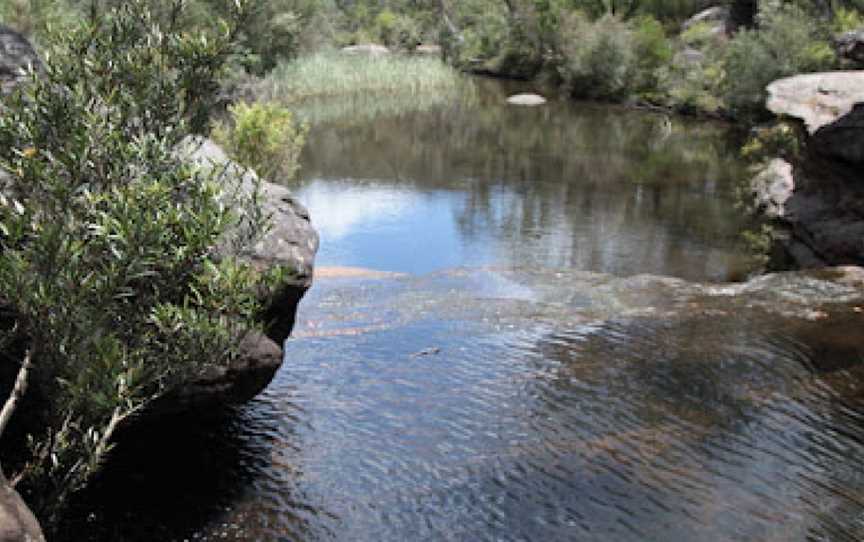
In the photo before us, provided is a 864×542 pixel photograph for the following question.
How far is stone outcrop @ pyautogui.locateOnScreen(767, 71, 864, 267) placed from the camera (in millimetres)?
14797

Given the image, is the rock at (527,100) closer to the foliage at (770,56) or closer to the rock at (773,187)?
the foliage at (770,56)

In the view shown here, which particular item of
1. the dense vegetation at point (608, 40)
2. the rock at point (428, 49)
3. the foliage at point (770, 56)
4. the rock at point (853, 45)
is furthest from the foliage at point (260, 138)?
the rock at point (428, 49)

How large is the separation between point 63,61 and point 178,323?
213cm

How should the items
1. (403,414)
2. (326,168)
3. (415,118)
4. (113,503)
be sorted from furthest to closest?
(415,118) → (326,168) → (403,414) → (113,503)

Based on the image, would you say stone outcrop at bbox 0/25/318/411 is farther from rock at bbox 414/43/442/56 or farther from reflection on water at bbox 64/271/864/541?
rock at bbox 414/43/442/56

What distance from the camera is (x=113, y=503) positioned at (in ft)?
24.2

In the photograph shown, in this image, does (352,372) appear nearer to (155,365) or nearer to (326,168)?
(155,365)

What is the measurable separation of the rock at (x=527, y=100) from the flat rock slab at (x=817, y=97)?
27549 millimetres

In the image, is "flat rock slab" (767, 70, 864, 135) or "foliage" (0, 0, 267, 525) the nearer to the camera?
"foliage" (0, 0, 267, 525)

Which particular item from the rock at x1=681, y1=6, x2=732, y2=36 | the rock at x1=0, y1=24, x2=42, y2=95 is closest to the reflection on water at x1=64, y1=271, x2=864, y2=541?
the rock at x1=0, y1=24, x2=42, y2=95

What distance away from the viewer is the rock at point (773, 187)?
60.8ft

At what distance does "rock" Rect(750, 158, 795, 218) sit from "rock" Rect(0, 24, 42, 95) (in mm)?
14048

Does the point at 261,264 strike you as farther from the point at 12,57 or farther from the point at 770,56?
the point at 770,56

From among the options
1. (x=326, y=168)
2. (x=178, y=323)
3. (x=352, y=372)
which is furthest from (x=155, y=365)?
(x=326, y=168)
